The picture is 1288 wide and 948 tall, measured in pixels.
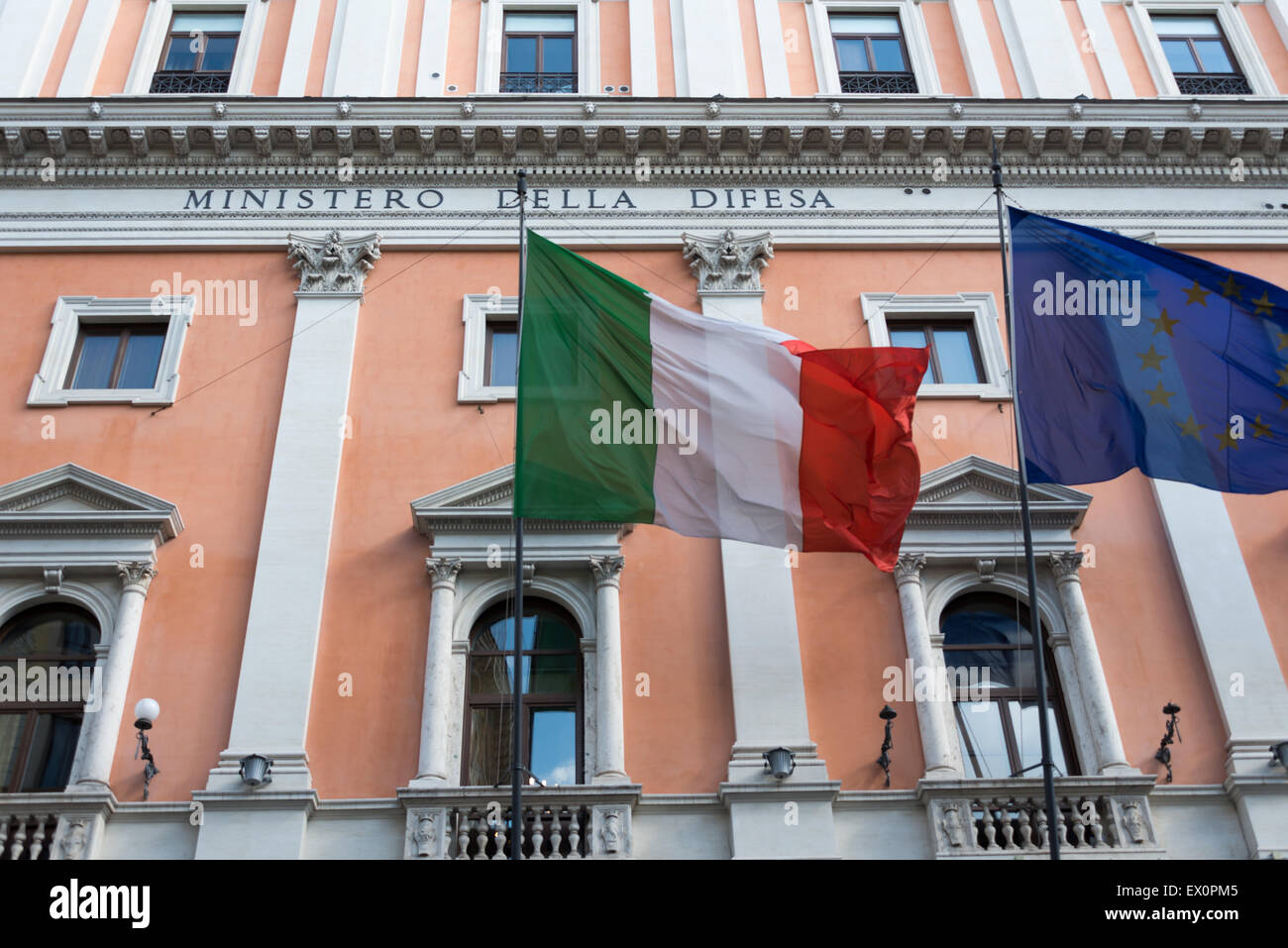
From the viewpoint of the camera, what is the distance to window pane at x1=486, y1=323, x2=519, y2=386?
56.9ft

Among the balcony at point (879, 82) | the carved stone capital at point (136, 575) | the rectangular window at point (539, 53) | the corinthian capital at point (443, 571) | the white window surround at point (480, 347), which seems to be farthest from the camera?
the balcony at point (879, 82)

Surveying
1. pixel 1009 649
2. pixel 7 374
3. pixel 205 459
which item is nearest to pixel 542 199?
pixel 205 459

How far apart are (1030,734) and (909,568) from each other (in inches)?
82.9

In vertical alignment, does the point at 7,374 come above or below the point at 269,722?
above

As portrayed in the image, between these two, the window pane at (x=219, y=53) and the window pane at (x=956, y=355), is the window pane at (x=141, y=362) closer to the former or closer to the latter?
the window pane at (x=219, y=53)

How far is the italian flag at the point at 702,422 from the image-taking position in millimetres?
13258

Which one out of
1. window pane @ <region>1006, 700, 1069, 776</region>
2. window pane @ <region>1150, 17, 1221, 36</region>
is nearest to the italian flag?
window pane @ <region>1006, 700, 1069, 776</region>

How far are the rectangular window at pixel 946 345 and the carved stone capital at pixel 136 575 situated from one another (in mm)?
8926

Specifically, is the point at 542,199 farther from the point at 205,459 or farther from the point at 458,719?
the point at 458,719

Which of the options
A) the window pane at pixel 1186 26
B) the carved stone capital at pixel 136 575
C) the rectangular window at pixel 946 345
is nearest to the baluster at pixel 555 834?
the carved stone capital at pixel 136 575

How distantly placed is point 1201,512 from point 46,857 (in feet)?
40.4

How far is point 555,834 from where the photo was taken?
43.7 ft

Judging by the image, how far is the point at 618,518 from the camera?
1309 centimetres

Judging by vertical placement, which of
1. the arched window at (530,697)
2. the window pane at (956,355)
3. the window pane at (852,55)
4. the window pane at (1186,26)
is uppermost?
the window pane at (1186,26)
